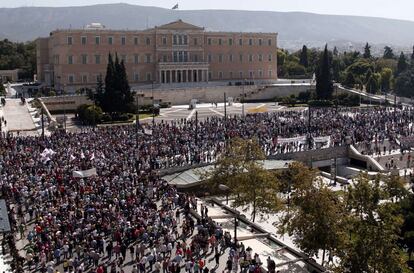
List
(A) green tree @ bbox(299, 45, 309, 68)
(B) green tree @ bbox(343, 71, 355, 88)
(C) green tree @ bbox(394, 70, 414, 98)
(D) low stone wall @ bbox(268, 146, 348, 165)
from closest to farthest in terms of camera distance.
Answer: (D) low stone wall @ bbox(268, 146, 348, 165) < (B) green tree @ bbox(343, 71, 355, 88) < (C) green tree @ bbox(394, 70, 414, 98) < (A) green tree @ bbox(299, 45, 309, 68)

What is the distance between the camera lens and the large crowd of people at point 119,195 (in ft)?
72.6

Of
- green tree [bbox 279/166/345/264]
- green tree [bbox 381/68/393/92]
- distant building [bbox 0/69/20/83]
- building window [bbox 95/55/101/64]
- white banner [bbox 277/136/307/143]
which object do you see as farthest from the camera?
green tree [bbox 381/68/393/92]

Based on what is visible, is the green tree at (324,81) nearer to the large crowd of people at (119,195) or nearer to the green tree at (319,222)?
the large crowd of people at (119,195)

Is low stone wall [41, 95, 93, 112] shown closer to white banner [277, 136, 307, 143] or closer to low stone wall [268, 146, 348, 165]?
white banner [277, 136, 307, 143]

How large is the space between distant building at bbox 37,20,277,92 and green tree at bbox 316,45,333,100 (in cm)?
1987

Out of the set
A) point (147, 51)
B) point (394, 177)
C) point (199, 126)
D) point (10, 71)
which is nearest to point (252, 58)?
point (147, 51)

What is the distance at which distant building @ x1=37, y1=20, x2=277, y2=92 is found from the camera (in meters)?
78.6

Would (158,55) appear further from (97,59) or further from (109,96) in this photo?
(109,96)

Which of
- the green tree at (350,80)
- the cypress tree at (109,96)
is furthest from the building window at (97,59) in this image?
the green tree at (350,80)

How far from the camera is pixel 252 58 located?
94312 millimetres

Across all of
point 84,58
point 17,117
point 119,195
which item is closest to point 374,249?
point 119,195

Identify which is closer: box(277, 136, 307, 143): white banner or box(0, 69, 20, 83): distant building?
box(277, 136, 307, 143): white banner

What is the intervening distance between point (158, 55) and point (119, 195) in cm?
5846

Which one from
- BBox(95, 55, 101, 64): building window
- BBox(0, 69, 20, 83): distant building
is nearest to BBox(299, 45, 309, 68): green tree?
BBox(95, 55, 101, 64): building window
